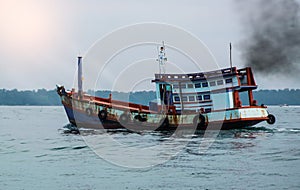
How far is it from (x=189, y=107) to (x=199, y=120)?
1983 millimetres

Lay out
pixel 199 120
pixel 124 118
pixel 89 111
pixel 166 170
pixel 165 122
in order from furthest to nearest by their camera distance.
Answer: pixel 89 111 → pixel 124 118 → pixel 165 122 → pixel 199 120 → pixel 166 170

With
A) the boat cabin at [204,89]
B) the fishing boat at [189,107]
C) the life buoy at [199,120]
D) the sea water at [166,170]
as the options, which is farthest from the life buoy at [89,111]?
the sea water at [166,170]

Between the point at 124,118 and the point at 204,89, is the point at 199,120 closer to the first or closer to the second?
the point at 204,89

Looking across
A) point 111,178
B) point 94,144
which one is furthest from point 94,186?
point 94,144

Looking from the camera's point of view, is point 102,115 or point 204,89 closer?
point 204,89

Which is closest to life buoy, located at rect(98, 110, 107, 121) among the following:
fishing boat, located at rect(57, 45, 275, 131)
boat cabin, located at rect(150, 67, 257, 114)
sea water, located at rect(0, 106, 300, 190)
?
fishing boat, located at rect(57, 45, 275, 131)

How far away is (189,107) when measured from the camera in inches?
1435

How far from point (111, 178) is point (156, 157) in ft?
18.4

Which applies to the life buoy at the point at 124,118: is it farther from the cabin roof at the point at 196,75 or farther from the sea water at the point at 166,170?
the sea water at the point at 166,170

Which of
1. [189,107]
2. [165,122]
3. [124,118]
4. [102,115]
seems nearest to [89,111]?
[102,115]

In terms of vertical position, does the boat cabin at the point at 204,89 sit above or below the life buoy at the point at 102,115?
above

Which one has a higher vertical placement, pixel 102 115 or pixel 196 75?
pixel 196 75

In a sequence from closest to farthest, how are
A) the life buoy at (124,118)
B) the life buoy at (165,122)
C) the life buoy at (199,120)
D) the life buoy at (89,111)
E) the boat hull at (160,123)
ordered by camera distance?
the boat hull at (160,123) → the life buoy at (199,120) → the life buoy at (165,122) → the life buoy at (124,118) → the life buoy at (89,111)

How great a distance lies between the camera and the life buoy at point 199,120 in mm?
34812
